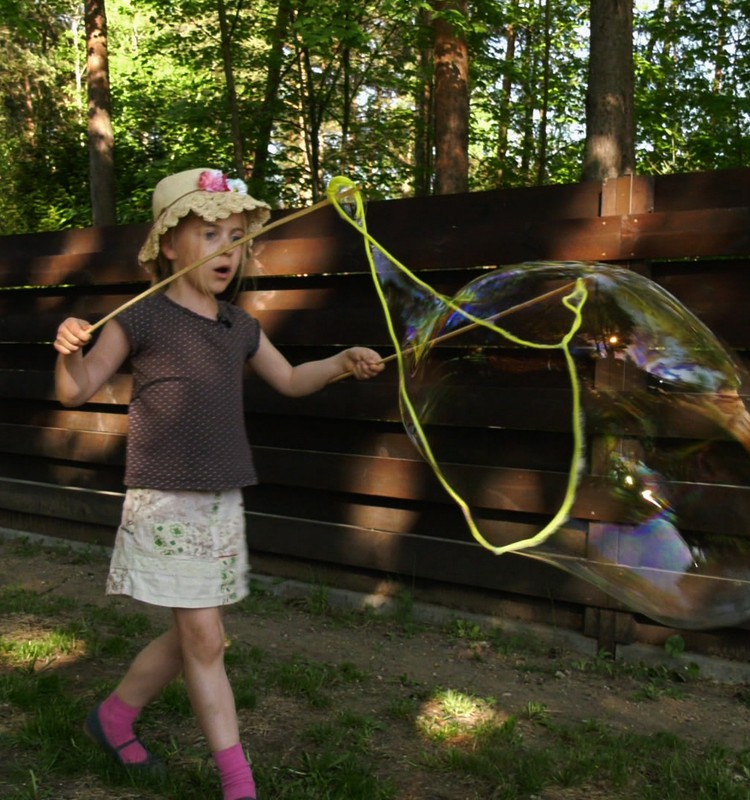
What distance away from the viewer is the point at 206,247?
8.77 ft

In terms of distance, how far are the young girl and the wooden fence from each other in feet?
4.83

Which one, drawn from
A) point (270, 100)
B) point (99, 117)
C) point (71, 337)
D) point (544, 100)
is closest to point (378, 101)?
point (544, 100)

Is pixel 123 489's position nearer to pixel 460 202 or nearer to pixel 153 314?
pixel 460 202

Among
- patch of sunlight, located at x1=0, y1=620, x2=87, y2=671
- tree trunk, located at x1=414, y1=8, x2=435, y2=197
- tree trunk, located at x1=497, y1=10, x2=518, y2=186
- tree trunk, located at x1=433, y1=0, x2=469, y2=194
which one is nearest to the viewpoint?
patch of sunlight, located at x1=0, y1=620, x2=87, y2=671

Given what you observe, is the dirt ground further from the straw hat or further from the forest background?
the forest background

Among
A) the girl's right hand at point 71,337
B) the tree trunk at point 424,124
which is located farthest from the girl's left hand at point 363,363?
the tree trunk at point 424,124

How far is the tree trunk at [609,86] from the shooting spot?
706 cm

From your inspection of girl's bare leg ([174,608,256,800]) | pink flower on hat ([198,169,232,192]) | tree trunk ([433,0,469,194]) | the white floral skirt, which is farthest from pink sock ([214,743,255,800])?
tree trunk ([433,0,469,194])

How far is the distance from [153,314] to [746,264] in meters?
2.50

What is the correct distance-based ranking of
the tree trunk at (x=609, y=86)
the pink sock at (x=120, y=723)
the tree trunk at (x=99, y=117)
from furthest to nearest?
the tree trunk at (x=99, y=117) → the tree trunk at (x=609, y=86) → the pink sock at (x=120, y=723)

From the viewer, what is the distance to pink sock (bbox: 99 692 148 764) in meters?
2.91

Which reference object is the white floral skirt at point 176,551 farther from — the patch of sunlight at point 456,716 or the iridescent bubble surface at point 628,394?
the patch of sunlight at point 456,716

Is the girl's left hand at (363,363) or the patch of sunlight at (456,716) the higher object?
the girl's left hand at (363,363)

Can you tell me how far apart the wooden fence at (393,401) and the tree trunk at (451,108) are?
5.50m
